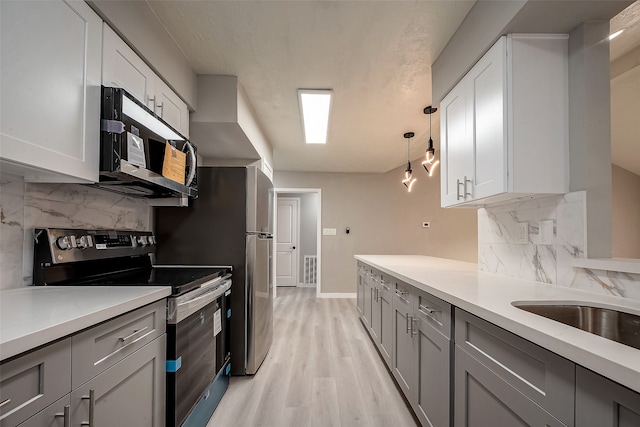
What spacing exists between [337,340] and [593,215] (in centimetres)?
252

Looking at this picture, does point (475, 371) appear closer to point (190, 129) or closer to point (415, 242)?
point (190, 129)

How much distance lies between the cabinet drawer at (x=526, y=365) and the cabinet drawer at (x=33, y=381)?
1.27 m

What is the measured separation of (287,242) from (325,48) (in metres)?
5.06

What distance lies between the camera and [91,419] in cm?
86

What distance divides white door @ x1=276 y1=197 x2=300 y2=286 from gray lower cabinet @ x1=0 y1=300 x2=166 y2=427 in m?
5.30

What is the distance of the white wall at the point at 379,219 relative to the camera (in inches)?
212

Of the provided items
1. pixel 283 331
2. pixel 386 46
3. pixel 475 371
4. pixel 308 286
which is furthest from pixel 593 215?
pixel 308 286

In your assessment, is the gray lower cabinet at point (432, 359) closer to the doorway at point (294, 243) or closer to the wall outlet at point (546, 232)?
the wall outlet at point (546, 232)

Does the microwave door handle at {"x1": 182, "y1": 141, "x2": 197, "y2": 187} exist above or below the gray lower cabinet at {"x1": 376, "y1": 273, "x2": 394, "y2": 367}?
above

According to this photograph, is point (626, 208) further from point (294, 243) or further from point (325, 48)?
point (294, 243)

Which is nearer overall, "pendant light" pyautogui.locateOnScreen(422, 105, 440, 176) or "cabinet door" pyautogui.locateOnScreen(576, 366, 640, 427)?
"cabinet door" pyautogui.locateOnScreen(576, 366, 640, 427)

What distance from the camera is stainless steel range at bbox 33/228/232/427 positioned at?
1333 millimetres

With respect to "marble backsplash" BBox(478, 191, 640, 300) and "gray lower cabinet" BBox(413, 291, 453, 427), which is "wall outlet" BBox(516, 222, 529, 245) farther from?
Answer: "gray lower cabinet" BBox(413, 291, 453, 427)

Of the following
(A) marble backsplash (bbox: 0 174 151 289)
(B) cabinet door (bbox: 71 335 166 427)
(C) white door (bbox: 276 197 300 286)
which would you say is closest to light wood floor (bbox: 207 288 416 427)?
(B) cabinet door (bbox: 71 335 166 427)
